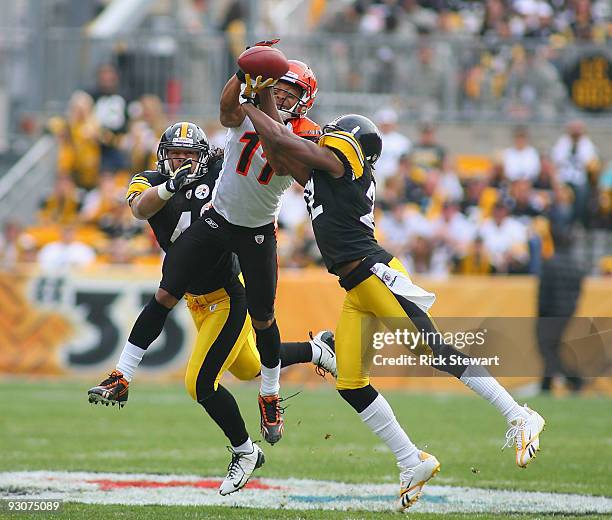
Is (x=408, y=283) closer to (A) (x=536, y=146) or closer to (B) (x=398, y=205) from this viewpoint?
(B) (x=398, y=205)

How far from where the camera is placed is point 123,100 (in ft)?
54.5

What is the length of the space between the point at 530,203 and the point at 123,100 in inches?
222

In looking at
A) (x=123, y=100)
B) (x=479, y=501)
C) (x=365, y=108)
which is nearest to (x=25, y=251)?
(x=123, y=100)

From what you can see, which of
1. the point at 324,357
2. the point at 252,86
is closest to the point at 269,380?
the point at 324,357

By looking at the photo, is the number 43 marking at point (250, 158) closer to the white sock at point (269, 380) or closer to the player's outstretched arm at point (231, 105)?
the player's outstretched arm at point (231, 105)

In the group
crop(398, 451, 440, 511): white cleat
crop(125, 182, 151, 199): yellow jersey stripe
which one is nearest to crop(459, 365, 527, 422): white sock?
crop(398, 451, 440, 511): white cleat

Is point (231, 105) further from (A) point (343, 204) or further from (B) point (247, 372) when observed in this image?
(B) point (247, 372)

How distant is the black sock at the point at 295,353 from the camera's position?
758cm

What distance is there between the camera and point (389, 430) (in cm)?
660

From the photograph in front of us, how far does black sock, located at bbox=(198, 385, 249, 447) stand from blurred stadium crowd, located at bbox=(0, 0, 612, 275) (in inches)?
276

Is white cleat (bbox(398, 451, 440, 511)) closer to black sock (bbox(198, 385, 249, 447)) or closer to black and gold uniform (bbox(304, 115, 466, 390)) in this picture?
black and gold uniform (bbox(304, 115, 466, 390))

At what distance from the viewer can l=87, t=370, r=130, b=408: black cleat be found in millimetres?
6453

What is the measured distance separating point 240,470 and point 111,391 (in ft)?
3.32

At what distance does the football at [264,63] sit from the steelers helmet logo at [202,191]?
113 cm
